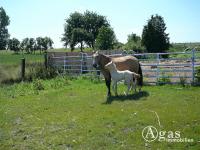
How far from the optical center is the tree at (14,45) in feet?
317

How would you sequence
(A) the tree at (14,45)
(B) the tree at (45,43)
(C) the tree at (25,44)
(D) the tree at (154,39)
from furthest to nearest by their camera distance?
(C) the tree at (25,44)
(B) the tree at (45,43)
(A) the tree at (14,45)
(D) the tree at (154,39)

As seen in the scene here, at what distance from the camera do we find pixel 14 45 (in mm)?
98000

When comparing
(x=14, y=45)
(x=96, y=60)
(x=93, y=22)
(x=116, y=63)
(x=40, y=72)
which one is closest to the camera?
(x=96, y=60)

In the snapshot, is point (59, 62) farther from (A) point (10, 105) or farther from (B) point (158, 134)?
(B) point (158, 134)

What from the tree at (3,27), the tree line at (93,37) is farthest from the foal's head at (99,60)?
the tree at (3,27)

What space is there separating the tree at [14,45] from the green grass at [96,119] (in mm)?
86800

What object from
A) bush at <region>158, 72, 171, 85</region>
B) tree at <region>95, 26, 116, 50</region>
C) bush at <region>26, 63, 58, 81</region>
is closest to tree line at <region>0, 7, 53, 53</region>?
tree at <region>95, 26, 116, 50</region>

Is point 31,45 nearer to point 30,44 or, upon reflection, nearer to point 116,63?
point 30,44

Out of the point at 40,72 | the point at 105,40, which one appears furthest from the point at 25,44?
the point at 40,72

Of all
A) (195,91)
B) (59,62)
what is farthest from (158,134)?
(59,62)

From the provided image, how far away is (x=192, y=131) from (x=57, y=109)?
4915 millimetres

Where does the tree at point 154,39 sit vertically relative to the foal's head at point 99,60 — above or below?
above

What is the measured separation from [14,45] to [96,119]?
93356mm

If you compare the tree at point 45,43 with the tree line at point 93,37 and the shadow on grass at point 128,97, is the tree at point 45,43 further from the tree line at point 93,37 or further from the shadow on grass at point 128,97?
the shadow on grass at point 128,97
